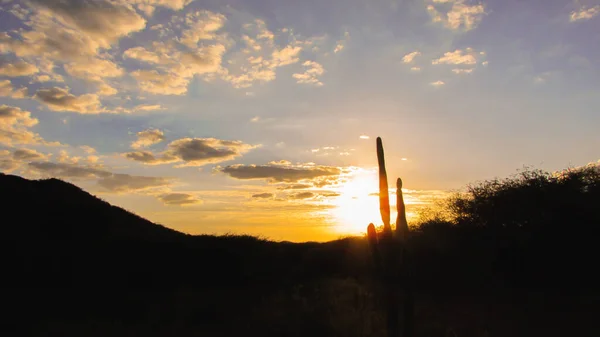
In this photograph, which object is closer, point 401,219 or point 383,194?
point 401,219

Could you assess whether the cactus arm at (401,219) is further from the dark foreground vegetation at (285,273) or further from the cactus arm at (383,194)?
the dark foreground vegetation at (285,273)

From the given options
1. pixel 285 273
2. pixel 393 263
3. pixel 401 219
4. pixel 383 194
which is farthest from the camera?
pixel 285 273

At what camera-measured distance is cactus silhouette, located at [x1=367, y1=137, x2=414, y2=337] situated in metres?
14.9

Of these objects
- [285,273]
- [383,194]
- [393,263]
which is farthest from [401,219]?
[285,273]

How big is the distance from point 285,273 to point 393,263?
41.5 ft

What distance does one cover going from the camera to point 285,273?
2711 centimetres

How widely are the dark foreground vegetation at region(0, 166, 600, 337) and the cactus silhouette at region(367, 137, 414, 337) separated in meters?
5.17

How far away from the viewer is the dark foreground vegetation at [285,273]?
21.0 meters

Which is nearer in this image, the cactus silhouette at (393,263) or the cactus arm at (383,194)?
the cactus silhouette at (393,263)

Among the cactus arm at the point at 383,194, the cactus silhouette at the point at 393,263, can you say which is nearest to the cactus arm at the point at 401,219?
the cactus silhouette at the point at 393,263

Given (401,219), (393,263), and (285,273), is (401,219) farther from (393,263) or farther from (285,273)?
(285,273)

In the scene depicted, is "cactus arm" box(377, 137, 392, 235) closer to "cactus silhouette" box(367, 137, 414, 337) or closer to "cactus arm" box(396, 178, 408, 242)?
"cactus silhouette" box(367, 137, 414, 337)

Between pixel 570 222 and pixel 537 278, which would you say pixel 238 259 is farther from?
pixel 570 222

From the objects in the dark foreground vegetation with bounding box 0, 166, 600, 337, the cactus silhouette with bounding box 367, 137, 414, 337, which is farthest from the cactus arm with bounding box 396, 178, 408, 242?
the dark foreground vegetation with bounding box 0, 166, 600, 337
